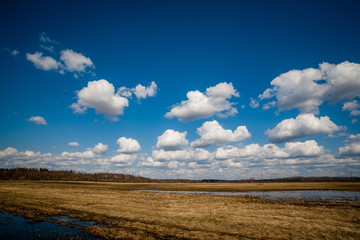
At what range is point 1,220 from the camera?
19.3 meters

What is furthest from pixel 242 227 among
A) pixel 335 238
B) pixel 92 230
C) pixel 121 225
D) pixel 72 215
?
pixel 72 215

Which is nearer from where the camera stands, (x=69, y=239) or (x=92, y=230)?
(x=69, y=239)

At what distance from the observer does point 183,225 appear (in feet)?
61.5

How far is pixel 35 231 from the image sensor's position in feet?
52.4

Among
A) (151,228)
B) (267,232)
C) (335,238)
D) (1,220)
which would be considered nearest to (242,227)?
(267,232)

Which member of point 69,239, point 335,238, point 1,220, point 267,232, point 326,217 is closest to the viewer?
point 69,239

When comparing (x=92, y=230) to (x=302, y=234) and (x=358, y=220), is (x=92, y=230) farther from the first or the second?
(x=358, y=220)

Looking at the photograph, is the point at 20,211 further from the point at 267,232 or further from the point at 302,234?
the point at 302,234

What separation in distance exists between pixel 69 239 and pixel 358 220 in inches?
1167

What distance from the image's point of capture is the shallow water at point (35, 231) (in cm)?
1469

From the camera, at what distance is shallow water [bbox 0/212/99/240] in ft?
48.2

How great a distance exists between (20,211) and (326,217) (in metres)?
37.7

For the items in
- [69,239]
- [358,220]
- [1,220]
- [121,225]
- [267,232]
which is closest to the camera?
[69,239]

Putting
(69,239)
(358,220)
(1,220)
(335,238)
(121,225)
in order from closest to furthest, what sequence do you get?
(69,239) → (335,238) → (121,225) → (1,220) → (358,220)
